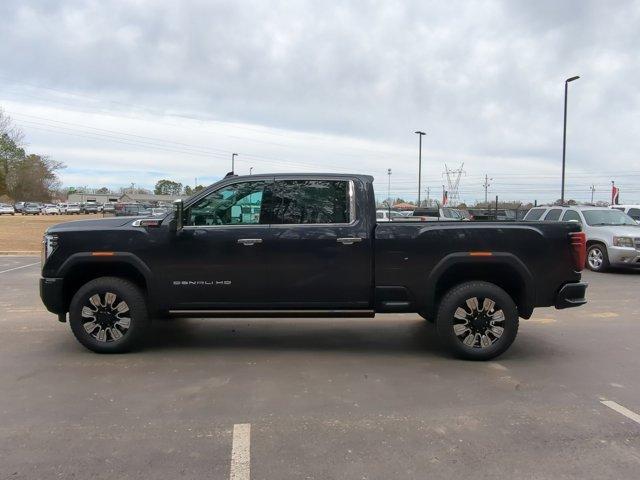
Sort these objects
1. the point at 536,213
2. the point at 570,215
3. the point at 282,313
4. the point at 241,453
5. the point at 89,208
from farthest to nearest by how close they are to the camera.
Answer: the point at 89,208 → the point at 536,213 → the point at 570,215 → the point at 282,313 → the point at 241,453

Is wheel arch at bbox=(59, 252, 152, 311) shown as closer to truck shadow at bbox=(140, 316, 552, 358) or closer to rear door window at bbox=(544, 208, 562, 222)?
truck shadow at bbox=(140, 316, 552, 358)

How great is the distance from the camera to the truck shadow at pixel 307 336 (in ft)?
19.6

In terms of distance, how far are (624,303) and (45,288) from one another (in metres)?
8.82

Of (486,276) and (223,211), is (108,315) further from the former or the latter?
(486,276)

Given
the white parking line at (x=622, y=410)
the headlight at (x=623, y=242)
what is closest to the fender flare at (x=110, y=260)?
the white parking line at (x=622, y=410)

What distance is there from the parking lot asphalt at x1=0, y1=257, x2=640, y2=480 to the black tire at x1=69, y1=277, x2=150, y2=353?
0.20 meters

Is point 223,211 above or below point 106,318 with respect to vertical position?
above

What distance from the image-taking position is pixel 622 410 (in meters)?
4.18

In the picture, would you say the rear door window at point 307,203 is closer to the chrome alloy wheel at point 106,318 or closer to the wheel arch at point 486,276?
the wheel arch at point 486,276

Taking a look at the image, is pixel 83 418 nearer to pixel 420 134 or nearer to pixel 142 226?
pixel 142 226

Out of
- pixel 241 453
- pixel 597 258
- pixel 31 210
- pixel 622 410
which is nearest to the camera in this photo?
pixel 241 453

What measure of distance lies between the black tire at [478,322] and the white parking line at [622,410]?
47.8 inches

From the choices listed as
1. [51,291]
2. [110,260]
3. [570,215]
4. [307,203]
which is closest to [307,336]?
[307,203]

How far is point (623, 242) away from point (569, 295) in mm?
8680
